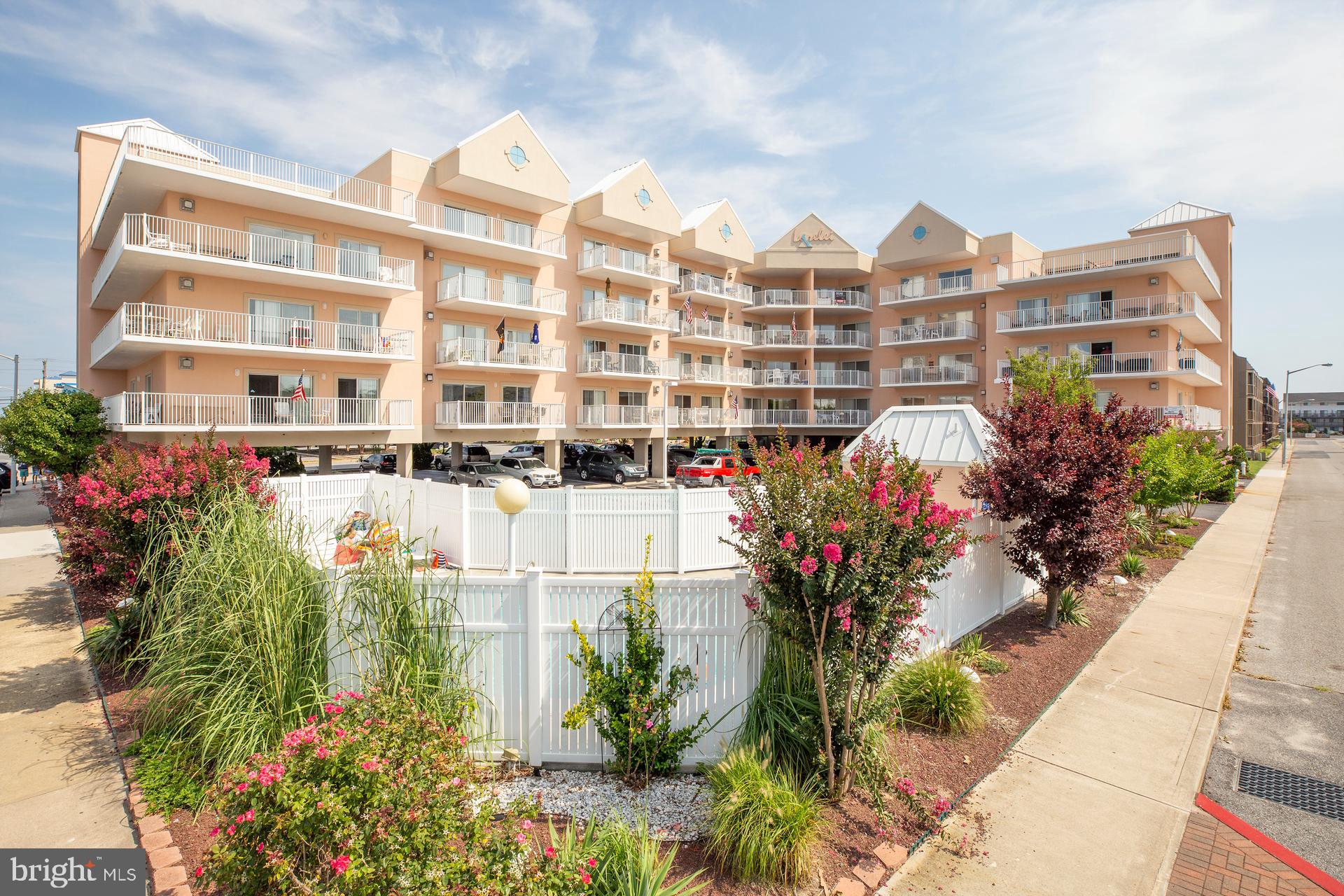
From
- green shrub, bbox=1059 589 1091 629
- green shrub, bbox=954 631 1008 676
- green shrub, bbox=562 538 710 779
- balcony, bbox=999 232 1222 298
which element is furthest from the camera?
balcony, bbox=999 232 1222 298

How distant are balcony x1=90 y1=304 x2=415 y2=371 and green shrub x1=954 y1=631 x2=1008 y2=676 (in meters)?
21.6

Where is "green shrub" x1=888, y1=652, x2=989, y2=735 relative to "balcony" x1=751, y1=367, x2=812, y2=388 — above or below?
below

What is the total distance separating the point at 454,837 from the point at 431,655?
87.1 inches

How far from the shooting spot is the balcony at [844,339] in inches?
1565

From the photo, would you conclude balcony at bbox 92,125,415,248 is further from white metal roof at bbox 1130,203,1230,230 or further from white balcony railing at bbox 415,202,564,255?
white metal roof at bbox 1130,203,1230,230

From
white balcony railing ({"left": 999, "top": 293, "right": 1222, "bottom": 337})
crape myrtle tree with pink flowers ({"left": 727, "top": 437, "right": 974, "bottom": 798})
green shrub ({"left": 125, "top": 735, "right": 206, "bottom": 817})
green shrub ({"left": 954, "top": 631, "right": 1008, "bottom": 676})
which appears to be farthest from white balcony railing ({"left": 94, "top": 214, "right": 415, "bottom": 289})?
white balcony railing ({"left": 999, "top": 293, "right": 1222, "bottom": 337})

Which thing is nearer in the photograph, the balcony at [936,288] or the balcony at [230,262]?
the balcony at [230,262]

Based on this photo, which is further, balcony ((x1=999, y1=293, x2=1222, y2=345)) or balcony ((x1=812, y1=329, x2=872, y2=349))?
balcony ((x1=812, y1=329, x2=872, y2=349))

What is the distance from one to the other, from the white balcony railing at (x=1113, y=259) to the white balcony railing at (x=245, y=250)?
99.7 feet

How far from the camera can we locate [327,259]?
71.4 ft

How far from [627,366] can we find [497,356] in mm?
7064

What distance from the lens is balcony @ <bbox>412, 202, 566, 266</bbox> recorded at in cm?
2464

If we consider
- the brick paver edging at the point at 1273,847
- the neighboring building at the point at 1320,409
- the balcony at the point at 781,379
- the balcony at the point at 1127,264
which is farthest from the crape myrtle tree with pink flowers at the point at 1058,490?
the neighboring building at the point at 1320,409

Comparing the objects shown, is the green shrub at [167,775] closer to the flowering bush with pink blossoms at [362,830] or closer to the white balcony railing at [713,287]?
the flowering bush with pink blossoms at [362,830]
